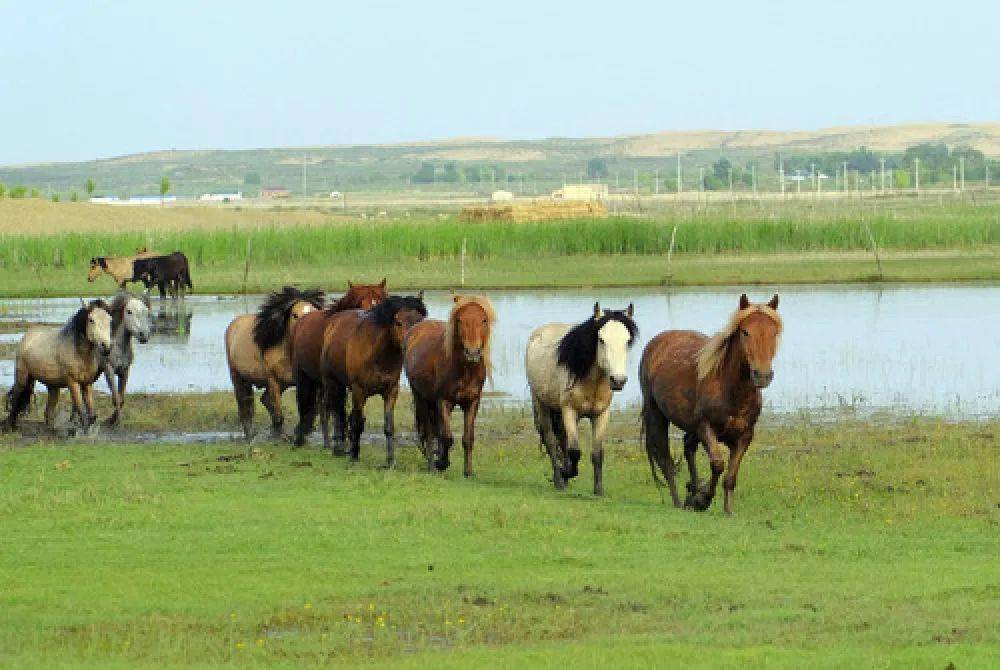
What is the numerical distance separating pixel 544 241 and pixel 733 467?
39234 millimetres

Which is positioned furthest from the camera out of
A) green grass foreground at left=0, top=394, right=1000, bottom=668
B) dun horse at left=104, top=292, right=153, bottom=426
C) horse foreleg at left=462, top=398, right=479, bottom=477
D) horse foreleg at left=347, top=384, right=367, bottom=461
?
dun horse at left=104, top=292, right=153, bottom=426

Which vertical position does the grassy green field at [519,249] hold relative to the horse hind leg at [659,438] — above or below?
above

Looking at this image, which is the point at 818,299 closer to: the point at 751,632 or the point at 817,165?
the point at 751,632

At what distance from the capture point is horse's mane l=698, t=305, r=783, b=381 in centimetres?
1196

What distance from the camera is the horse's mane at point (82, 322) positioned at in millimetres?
17859

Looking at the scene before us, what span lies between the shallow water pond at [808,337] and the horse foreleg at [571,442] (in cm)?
606

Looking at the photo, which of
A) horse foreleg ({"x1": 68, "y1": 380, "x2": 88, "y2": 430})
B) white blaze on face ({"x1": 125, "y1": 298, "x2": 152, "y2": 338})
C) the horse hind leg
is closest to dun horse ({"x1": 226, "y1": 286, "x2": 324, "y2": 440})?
white blaze on face ({"x1": 125, "y1": 298, "x2": 152, "y2": 338})

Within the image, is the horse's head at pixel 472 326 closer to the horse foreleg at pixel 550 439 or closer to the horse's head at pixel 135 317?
the horse foreleg at pixel 550 439

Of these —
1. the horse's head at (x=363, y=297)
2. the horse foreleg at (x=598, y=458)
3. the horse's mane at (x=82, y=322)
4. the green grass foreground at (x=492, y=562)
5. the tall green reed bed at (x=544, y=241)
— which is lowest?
the green grass foreground at (x=492, y=562)

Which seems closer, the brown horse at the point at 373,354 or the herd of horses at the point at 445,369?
the herd of horses at the point at 445,369

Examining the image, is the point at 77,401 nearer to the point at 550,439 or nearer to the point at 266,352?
the point at 266,352

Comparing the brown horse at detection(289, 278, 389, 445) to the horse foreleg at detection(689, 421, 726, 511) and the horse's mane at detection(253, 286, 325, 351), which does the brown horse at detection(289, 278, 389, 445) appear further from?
the horse foreleg at detection(689, 421, 726, 511)

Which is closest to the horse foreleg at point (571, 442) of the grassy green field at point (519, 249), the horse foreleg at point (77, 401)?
the horse foreleg at point (77, 401)

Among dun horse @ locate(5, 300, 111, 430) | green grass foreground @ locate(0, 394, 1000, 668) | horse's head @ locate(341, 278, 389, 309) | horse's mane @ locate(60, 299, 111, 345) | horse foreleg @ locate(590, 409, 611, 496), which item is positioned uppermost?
horse's head @ locate(341, 278, 389, 309)
